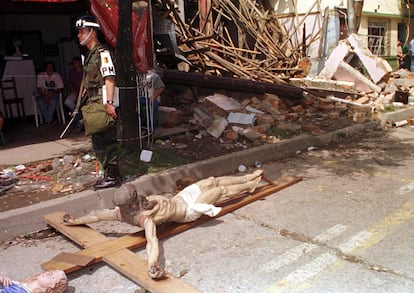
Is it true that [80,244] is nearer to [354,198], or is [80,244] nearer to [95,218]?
[95,218]

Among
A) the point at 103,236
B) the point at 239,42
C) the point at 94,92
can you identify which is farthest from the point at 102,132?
the point at 239,42

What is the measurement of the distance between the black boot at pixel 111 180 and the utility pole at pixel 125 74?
2.58 ft

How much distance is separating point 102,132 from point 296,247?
8.48ft

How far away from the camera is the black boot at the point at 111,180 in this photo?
5172 mm

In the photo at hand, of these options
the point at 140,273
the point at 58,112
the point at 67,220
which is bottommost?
the point at 140,273

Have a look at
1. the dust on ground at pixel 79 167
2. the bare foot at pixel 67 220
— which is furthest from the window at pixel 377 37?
the bare foot at pixel 67 220

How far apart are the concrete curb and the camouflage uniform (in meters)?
0.33

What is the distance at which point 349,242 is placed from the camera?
403 cm

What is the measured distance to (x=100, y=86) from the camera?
5.12 metres

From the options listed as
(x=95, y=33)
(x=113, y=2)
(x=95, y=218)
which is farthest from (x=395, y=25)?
(x=95, y=218)

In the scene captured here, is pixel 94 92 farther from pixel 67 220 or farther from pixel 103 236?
pixel 103 236

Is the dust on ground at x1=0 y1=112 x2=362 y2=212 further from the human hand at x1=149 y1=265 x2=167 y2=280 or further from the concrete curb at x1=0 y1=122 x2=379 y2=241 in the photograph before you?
the human hand at x1=149 y1=265 x2=167 y2=280

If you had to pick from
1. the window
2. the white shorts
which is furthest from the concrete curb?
the window

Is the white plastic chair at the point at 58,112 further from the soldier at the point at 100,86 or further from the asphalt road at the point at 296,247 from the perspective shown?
the asphalt road at the point at 296,247
